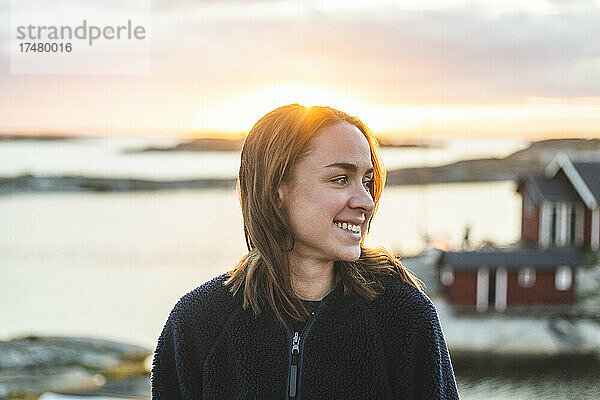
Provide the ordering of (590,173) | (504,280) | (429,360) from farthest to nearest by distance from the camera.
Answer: (504,280)
(590,173)
(429,360)

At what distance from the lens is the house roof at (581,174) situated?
3623mm

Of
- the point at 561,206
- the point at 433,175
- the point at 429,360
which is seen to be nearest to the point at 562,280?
the point at 561,206

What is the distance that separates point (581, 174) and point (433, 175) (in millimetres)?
714

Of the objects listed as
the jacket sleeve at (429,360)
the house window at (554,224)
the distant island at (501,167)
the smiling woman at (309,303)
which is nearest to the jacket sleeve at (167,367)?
the smiling woman at (309,303)

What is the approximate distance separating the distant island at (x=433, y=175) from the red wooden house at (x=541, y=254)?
Answer: 68mm

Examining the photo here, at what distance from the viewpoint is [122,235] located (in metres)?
3.87

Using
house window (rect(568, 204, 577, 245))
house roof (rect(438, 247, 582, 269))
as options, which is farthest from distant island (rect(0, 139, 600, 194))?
house roof (rect(438, 247, 582, 269))

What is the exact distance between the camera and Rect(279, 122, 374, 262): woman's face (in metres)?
0.64

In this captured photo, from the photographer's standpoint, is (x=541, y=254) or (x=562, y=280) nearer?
(x=541, y=254)

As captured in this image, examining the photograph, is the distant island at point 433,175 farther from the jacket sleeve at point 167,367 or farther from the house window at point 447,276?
the jacket sleeve at point 167,367

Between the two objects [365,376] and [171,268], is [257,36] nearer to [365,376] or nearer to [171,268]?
[171,268]

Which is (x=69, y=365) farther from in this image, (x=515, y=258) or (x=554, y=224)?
(x=554, y=224)

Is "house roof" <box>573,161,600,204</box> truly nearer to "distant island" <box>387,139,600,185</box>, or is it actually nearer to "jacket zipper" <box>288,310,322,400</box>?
"distant island" <box>387,139,600,185</box>

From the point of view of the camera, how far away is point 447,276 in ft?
12.9
